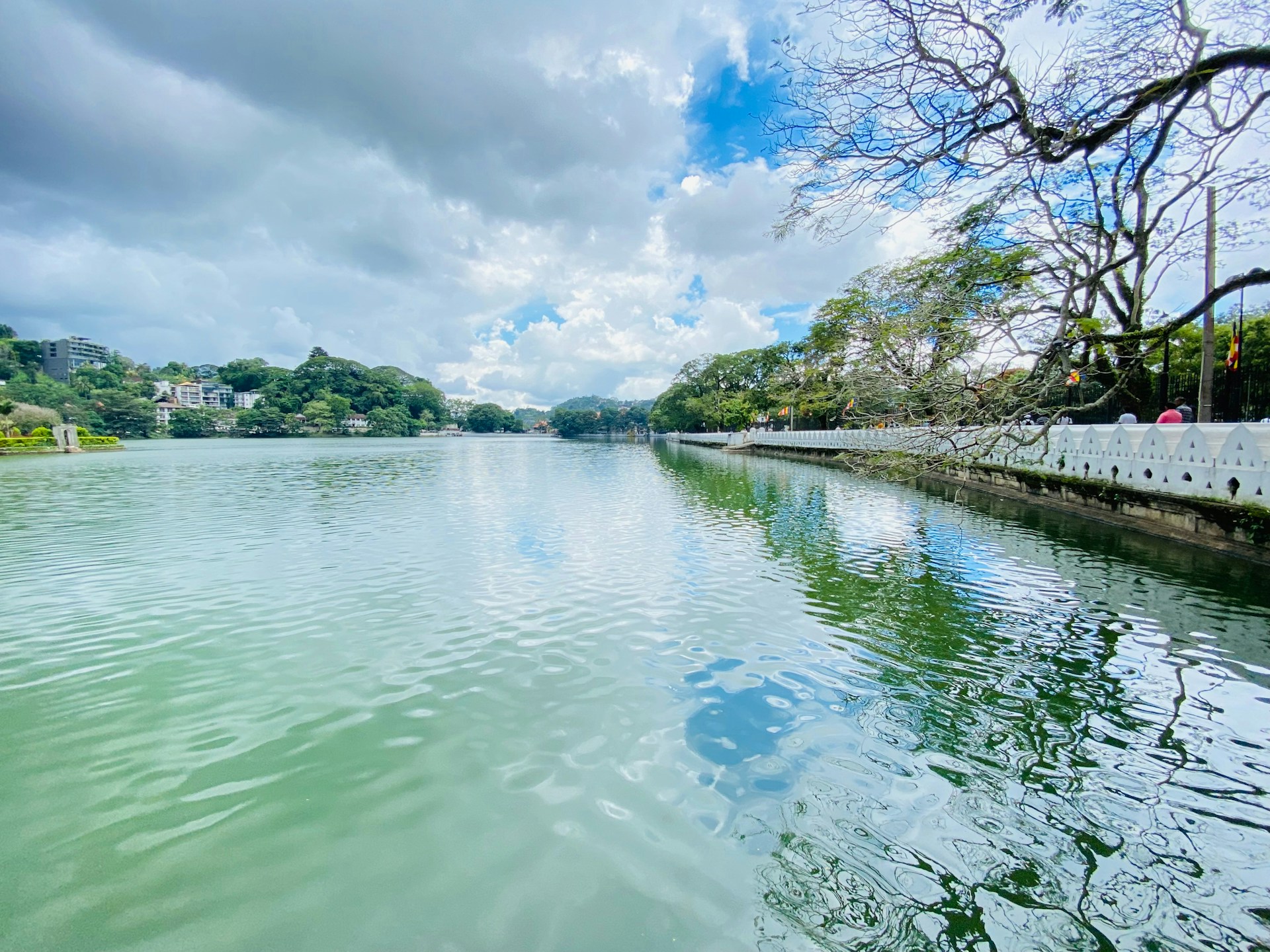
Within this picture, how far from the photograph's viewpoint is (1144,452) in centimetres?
1001

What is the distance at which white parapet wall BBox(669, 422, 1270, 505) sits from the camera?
6.65 metres

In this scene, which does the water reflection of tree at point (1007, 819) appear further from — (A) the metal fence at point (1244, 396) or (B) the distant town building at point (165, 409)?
(B) the distant town building at point (165, 409)

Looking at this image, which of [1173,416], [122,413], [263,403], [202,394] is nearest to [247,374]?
[202,394]

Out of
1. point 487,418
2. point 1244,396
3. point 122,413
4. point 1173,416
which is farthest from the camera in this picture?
point 487,418

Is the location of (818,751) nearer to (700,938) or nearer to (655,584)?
(700,938)

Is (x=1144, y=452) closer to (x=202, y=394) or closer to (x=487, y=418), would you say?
(x=487, y=418)

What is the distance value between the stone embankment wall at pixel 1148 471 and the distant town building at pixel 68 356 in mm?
123004

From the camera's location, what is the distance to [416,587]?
6.55m

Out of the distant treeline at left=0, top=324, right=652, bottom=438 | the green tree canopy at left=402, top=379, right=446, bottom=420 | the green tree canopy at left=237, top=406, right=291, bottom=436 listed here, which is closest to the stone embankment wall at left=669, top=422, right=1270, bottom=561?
the distant treeline at left=0, top=324, right=652, bottom=438

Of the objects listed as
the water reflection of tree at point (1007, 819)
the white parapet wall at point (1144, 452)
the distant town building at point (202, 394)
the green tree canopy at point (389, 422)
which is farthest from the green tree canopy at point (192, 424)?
the water reflection of tree at point (1007, 819)

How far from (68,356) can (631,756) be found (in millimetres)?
154400

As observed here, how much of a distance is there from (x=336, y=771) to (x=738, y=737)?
2.35m

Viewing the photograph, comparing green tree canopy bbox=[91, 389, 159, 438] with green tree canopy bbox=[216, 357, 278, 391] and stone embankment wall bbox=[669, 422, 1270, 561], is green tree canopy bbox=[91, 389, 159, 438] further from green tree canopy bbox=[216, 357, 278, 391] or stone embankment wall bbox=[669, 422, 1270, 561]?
stone embankment wall bbox=[669, 422, 1270, 561]

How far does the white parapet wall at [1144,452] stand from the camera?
6652 mm
